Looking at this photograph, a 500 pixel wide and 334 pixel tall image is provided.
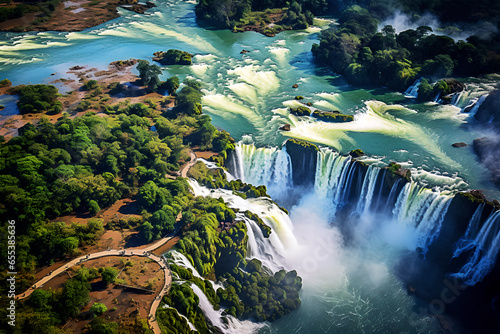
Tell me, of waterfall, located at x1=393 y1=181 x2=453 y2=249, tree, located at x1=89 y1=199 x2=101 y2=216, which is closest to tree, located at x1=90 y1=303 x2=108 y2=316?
tree, located at x1=89 y1=199 x2=101 y2=216

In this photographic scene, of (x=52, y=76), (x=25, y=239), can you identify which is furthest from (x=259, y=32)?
(x=25, y=239)

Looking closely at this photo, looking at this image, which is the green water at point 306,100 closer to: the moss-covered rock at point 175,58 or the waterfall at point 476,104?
the moss-covered rock at point 175,58

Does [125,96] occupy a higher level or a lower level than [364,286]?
higher

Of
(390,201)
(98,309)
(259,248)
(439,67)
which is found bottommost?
(259,248)

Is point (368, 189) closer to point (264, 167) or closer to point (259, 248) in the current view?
point (264, 167)

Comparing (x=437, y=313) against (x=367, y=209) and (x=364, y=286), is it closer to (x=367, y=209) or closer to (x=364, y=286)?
(x=364, y=286)

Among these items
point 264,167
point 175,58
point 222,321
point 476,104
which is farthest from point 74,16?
point 222,321
